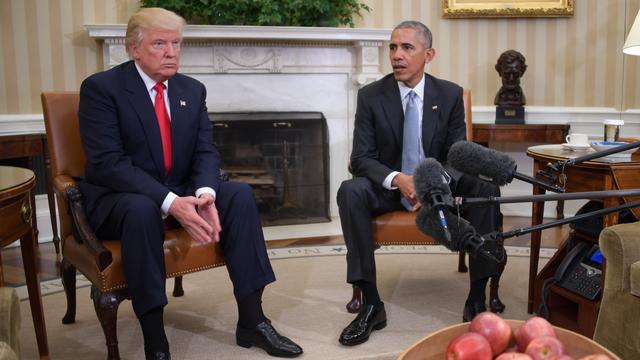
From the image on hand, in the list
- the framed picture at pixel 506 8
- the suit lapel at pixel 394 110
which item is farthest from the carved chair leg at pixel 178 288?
the framed picture at pixel 506 8

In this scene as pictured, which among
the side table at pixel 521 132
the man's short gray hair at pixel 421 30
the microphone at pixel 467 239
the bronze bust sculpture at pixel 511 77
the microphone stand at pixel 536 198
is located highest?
the man's short gray hair at pixel 421 30

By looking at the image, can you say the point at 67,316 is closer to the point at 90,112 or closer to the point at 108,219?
the point at 108,219

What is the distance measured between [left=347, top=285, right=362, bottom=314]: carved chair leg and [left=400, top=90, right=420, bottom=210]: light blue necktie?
1.93ft

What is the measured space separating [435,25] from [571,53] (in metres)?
1.07

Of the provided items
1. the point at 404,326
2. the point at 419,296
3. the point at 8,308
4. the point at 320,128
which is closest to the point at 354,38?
the point at 320,128

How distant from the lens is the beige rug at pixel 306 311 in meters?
2.66

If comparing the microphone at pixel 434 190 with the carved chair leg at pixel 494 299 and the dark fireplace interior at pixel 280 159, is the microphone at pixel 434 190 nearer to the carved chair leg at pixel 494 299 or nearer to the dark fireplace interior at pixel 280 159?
the carved chair leg at pixel 494 299

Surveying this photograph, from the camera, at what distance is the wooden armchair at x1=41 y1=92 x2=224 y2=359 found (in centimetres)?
241

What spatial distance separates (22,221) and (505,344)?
5.30 feet

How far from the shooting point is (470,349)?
4.38 ft

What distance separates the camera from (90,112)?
2.62 metres

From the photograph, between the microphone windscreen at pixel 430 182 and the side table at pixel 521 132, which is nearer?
the microphone windscreen at pixel 430 182

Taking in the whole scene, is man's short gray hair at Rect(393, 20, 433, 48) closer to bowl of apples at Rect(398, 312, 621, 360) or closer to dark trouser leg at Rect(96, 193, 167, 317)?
dark trouser leg at Rect(96, 193, 167, 317)

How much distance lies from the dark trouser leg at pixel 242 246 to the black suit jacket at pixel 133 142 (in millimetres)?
132
